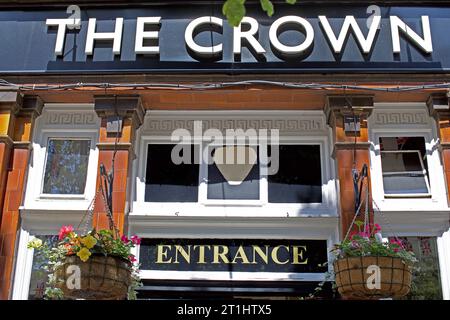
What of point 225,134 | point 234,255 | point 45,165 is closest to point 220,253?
A: point 234,255

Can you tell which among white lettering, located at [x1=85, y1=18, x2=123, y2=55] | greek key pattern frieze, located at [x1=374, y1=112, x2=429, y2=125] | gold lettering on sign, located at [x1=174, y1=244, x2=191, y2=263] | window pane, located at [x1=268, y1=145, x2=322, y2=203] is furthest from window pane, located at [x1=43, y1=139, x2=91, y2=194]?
greek key pattern frieze, located at [x1=374, y1=112, x2=429, y2=125]

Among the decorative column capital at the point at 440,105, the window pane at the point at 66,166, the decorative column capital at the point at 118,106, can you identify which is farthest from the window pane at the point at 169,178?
the decorative column capital at the point at 440,105

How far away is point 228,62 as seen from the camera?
30.3 feet

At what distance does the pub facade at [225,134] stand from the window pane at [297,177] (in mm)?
20

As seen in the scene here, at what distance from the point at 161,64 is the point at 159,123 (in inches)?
34.7

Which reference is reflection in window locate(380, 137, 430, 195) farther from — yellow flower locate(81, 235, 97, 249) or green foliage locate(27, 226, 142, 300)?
yellow flower locate(81, 235, 97, 249)

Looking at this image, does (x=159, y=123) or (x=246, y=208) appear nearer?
(x=246, y=208)

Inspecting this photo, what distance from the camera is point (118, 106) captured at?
9.12 metres

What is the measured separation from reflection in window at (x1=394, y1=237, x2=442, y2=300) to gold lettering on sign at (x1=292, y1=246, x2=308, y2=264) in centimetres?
132

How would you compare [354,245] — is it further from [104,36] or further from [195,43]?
[104,36]

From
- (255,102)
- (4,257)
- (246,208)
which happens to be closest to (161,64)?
(255,102)

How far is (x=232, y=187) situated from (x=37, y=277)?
2.86m

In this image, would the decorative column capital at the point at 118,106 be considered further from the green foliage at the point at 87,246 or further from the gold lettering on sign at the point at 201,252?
the green foliage at the point at 87,246
